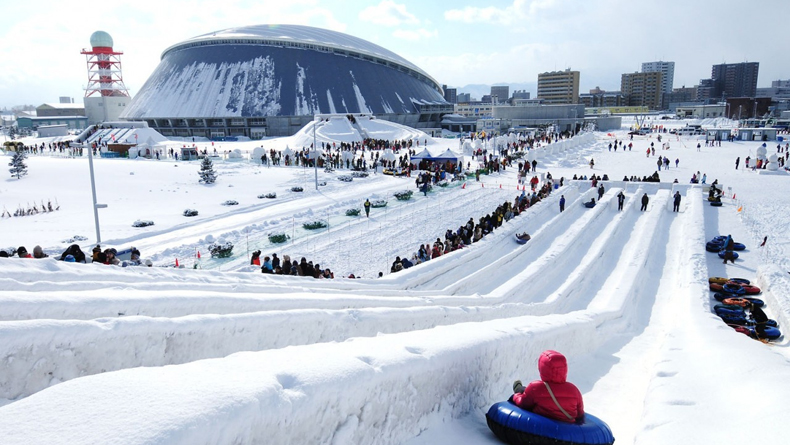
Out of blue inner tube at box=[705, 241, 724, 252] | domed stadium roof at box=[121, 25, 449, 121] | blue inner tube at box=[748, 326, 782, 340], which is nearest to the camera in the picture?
blue inner tube at box=[748, 326, 782, 340]

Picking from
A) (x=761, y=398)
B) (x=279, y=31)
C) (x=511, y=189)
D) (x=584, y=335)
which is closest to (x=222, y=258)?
(x=584, y=335)

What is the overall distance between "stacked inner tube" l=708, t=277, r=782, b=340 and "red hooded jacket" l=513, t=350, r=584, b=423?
8.03m

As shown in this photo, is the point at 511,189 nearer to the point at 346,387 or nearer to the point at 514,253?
the point at 514,253

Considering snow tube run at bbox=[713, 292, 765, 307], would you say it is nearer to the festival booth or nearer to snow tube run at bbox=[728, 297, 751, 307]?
snow tube run at bbox=[728, 297, 751, 307]

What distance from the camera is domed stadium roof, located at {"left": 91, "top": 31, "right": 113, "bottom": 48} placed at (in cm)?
7131

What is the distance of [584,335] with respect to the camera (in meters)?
7.32

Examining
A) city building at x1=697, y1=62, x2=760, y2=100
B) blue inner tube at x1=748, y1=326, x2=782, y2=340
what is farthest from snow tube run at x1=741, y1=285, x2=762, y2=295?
city building at x1=697, y1=62, x2=760, y2=100

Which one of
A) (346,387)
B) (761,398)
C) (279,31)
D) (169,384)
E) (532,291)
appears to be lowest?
(532,291)

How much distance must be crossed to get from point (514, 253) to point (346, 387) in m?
11.6

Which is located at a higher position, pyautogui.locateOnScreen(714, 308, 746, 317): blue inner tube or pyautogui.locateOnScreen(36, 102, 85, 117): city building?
pyautogui.locateOnScreen(36, 102, 85, 117): city building

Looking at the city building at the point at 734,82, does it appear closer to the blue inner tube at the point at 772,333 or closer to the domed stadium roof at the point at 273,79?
the domed stadium roof at the point at 273,79

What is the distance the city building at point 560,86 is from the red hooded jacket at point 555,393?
145 meters

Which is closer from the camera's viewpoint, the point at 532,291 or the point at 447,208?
the point at 532,291

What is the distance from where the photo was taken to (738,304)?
11.8 metres
